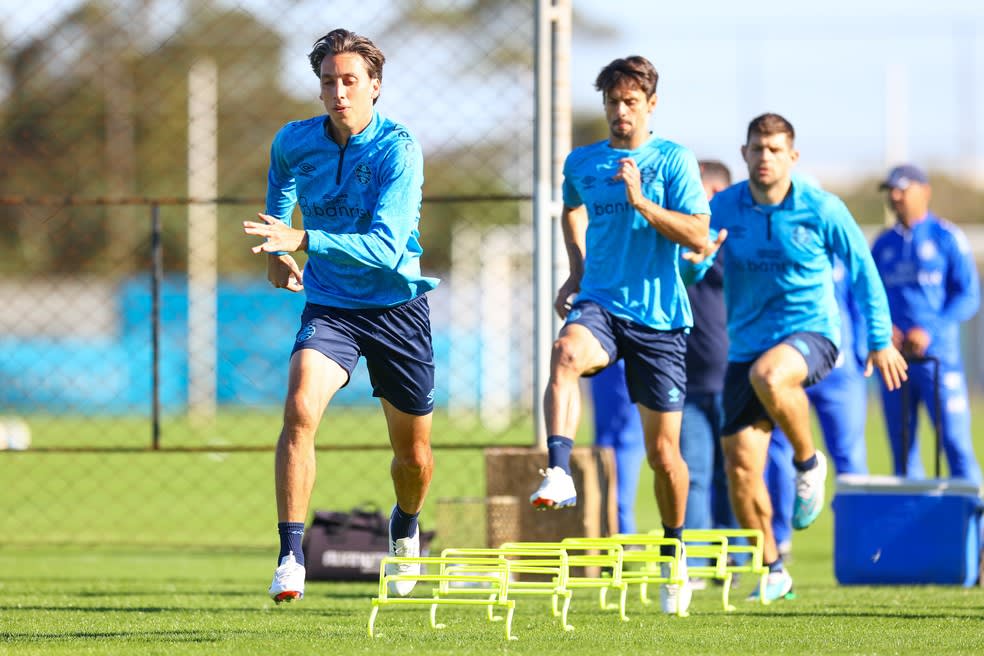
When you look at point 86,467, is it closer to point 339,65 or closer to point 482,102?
point 482,102

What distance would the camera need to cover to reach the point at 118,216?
1435 inches

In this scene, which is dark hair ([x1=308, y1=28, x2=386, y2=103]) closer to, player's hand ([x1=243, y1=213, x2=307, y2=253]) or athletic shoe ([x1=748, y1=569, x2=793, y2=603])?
player's hand ([x1=243, y1=213, x2=307, y2=253])

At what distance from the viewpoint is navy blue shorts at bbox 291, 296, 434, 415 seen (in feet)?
20.6

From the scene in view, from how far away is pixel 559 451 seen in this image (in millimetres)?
6652

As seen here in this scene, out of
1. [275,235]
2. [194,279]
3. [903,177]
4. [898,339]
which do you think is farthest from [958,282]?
[194,279]

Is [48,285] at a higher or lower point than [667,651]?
higher

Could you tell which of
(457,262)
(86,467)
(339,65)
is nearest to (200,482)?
(86,467)

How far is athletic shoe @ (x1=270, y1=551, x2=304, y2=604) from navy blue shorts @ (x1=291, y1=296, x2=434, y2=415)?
848mm

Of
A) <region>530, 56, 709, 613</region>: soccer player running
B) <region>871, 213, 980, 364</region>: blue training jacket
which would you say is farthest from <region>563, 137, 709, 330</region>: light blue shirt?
<region>871, 213, 980, 364</region>: blue training jacket

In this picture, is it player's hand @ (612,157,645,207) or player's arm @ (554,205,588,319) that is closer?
player's hand @ (612,157,645,207)

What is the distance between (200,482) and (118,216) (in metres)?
20.1

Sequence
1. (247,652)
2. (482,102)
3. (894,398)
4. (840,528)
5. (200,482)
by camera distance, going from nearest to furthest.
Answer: (247,652)
(840,528)
(482,102)
(894,398)
(200,482)

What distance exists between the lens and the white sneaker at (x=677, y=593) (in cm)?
695

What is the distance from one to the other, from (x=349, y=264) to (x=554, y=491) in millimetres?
1229
